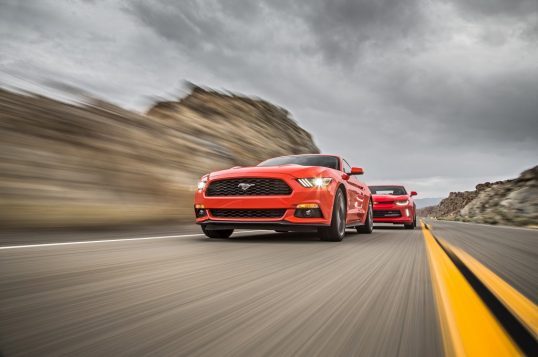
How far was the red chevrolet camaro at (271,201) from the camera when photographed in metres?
6.15

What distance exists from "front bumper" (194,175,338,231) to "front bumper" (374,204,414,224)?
23.1ft

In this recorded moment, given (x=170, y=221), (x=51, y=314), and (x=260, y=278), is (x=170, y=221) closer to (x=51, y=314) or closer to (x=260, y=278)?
(x=260, y=278)

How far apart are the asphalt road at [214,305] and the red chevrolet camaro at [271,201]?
5.79ft

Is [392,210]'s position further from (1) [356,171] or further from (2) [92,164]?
(2) [92,164]

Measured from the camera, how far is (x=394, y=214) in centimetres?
1293

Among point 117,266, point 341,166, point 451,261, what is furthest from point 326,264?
point 341,166

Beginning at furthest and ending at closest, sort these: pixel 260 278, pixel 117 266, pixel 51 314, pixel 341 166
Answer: pixel 341 166, pixel 117 266, pixel 260 278, pixel 51 314

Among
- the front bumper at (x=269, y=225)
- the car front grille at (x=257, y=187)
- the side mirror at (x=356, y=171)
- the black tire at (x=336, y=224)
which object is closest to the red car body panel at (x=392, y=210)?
the side mirror at (x=356, y=171)

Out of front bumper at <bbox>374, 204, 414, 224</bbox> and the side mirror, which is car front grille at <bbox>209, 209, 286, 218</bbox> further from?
front bumper at <bbox>374, 204, 414, 224</bbox>

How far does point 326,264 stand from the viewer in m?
4.09

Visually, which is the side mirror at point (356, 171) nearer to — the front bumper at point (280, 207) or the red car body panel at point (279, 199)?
the red car body panel at point (279, 199)

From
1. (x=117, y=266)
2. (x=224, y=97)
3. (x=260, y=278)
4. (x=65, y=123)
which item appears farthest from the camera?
(x=224, y=97)

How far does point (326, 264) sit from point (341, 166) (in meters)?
4.20

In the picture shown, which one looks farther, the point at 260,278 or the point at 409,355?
the point at 260,278
